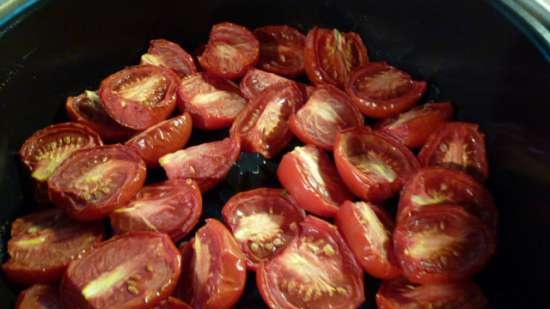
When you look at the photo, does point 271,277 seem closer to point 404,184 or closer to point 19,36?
point 404,184

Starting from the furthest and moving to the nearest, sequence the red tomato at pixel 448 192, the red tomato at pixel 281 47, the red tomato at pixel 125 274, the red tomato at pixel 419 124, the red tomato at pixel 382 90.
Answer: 1. the red tomato at pixel 281 47
2. the red tomato at pixel 382 90
3. the red tomato at pixel 419 124
4. the red tomato at pixel 448 192
5. the red tomato at pixel 125 274

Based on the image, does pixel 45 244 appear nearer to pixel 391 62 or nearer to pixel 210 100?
pixel 210 100

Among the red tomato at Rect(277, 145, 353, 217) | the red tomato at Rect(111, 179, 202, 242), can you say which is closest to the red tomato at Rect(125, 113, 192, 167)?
the red tomato at Rect(111, 179, 202, 242)

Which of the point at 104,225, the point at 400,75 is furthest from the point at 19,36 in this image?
the point at 400,75

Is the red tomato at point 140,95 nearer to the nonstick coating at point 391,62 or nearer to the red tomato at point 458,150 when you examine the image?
the nonstick coating at point 391,62

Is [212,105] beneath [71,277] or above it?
above

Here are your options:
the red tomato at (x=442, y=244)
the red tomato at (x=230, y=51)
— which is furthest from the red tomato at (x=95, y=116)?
the red tomato at (x=442, y=244)

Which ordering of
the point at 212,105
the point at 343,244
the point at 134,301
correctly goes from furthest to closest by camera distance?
the point at 212,105 → the point at 343,244 → the point at 134,301
